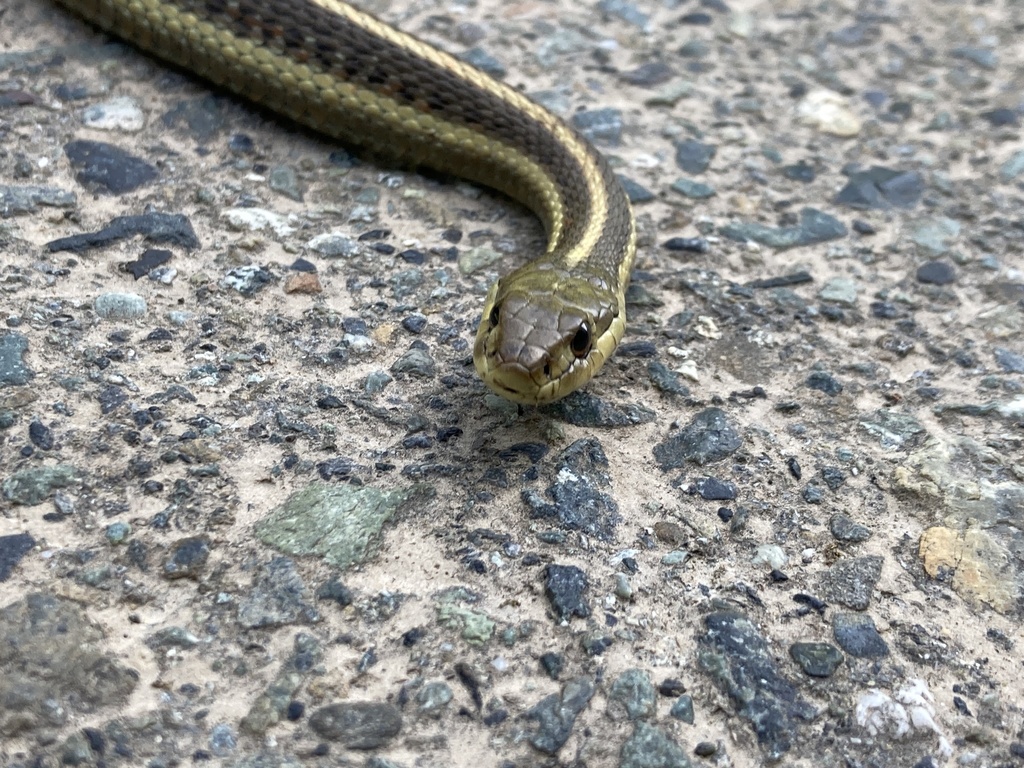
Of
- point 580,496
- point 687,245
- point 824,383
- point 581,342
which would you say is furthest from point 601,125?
point 580,496

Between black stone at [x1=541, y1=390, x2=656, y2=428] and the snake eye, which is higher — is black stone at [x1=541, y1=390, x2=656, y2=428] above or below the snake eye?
below

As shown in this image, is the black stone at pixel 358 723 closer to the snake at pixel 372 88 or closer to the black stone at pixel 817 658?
the black stone at pixel 817 658

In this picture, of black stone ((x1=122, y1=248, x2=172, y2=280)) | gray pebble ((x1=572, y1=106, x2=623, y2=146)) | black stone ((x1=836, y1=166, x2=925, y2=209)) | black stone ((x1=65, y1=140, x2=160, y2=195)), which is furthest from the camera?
gray pebble ((x1=572, y1=106, x2=623, y2=146))

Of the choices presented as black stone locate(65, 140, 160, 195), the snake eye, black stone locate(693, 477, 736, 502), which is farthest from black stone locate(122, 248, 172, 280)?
black stone locate(693, 477, 736, 502)

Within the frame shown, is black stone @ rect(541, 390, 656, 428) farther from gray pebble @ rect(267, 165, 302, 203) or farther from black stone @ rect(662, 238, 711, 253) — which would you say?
gray pebble @ rect(267, 165, 302, 203)

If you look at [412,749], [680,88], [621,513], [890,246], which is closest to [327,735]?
[412,749]

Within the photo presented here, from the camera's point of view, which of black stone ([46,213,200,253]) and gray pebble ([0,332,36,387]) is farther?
black stone ([46,213,200,253])

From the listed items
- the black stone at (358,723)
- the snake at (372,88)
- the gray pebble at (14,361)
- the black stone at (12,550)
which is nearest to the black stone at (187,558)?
the black stone at (12,550)

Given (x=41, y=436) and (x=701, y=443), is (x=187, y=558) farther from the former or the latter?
(x=701, y=443)

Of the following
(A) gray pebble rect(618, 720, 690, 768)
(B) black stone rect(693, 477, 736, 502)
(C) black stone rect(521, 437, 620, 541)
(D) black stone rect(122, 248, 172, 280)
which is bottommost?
(D) black stone rect(122, 248, 172, 280)
